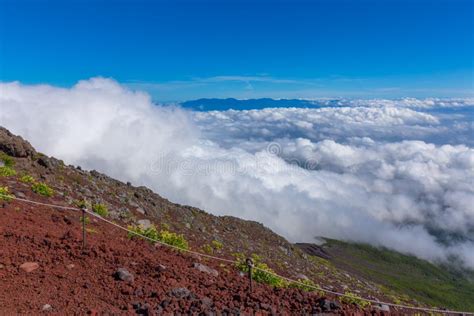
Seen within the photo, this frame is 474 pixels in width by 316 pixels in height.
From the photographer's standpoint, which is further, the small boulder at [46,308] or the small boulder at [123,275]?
the small boulder at [123,275]

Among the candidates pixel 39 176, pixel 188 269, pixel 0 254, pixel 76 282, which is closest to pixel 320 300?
pixel 188 269

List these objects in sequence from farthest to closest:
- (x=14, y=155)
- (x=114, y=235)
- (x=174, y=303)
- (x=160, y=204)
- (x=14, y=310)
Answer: (x=160, y=204) → (x=14, y=155) → (x=114, y=235) → (x=174, y=303) → (x=14, y=310)

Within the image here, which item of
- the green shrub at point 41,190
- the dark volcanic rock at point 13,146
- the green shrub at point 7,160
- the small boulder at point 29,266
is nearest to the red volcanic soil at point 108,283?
the small boulder at point 29,266

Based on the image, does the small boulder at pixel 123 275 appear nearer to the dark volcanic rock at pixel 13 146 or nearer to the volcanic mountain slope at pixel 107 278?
the volcanic mountain slope at pixel 107 278

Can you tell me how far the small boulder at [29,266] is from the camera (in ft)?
35.0

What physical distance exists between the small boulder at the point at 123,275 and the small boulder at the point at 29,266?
2.30 metres

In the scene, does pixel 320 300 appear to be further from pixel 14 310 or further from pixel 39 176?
pixel 39 176

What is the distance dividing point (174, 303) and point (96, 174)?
38.1m

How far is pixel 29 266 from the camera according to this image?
10.8 metres

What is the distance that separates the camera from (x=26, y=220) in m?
14.5

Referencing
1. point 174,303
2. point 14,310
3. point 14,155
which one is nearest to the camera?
point 14,310

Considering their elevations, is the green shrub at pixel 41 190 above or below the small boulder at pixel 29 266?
above

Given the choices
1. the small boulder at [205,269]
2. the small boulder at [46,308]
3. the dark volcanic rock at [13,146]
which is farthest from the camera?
the dark volcanic rock at [13,146]

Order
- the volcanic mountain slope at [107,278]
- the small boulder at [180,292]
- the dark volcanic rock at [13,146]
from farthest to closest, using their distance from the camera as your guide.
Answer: the dark volcanic rock at [13,146] → the small boulder at [180,292] → the volcanic mountain slope at [107,278]
